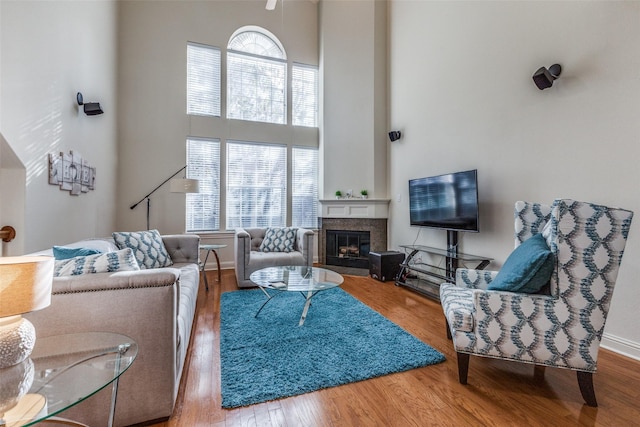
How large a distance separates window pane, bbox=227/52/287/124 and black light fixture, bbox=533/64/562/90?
12.7 feet

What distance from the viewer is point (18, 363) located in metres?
0.95

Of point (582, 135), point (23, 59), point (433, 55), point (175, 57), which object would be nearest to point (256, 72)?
point (175, 57)

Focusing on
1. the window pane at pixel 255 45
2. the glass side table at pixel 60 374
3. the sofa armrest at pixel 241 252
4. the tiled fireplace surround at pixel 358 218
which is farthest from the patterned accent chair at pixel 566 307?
the window pane at pixel 255 45

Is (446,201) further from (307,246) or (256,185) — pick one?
(256,185)

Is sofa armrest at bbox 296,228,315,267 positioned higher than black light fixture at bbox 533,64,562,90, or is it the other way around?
black light fixture at bbox 533,64,562,90

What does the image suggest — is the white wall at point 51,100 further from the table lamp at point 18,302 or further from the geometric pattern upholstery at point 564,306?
the geometric pattern upholstery at point 564,306

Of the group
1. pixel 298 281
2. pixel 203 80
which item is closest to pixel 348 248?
pixel 298 281

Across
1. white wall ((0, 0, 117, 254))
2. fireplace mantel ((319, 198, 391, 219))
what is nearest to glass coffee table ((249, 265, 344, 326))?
white wall ((0, 0, 117, 254))

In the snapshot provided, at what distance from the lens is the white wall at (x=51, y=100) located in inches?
76.9

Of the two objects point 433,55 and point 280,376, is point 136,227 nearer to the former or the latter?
point 280,376

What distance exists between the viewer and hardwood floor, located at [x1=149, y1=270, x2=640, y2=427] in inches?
57.7

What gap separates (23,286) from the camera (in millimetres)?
946

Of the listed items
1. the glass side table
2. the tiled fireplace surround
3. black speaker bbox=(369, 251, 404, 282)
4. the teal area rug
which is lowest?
the teal area rug

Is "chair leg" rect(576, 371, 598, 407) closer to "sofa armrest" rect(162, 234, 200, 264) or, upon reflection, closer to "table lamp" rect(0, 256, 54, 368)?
"table lamp" rect(0, 256, 54, 368)
